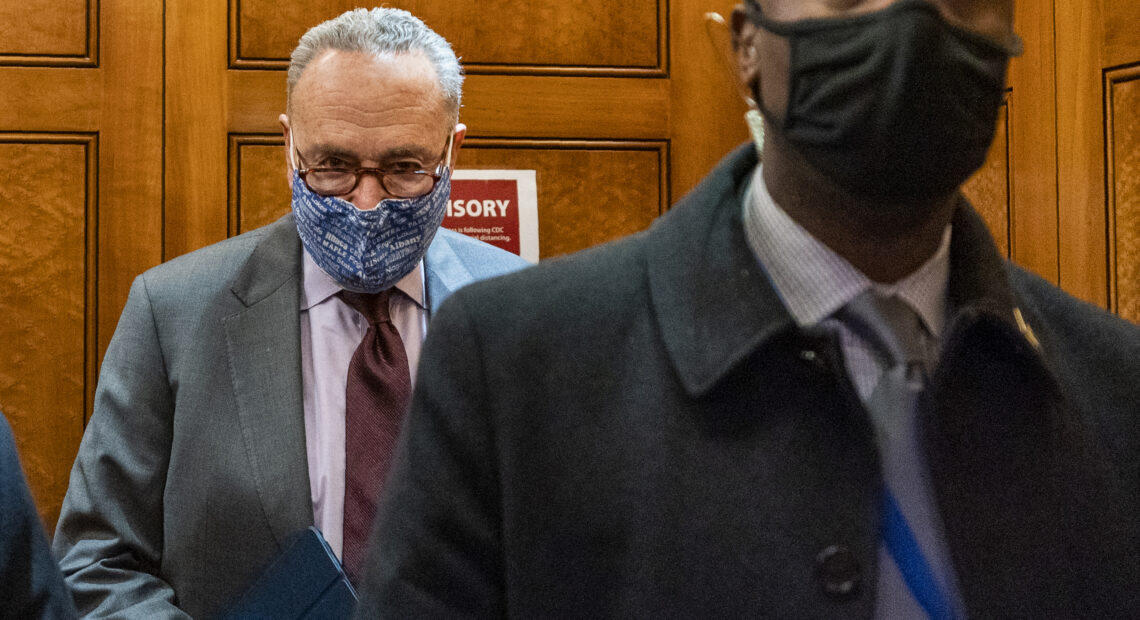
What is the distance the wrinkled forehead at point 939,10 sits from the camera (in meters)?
0.90

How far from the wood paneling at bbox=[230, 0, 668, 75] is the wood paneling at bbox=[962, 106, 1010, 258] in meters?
0.86

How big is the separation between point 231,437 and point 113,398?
0.65 feet

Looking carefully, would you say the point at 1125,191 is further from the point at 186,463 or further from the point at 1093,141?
the point at 186,463

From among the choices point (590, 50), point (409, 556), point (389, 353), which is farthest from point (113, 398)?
point (590, 50)

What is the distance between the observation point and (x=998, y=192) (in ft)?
9.41

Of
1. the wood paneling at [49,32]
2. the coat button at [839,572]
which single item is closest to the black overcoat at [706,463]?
the coat button at [839,572]

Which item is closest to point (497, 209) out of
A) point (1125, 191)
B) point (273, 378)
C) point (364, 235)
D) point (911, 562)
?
point (364, 235)

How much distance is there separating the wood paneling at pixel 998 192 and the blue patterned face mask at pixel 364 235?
5.11 ft

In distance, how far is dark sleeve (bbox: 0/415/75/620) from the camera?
1.17 m

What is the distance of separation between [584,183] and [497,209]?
0.23 meters

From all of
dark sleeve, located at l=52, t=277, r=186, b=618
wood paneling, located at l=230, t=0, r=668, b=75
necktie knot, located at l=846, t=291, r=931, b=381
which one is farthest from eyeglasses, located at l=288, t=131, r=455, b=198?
necktie knot, located at l=846, t=291, r=931, b=381

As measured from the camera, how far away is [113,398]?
1.80 meters

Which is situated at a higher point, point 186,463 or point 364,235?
point 364,235

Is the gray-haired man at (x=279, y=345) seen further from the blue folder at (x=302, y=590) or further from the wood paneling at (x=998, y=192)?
the wood paneling at (x=998, y=192)
